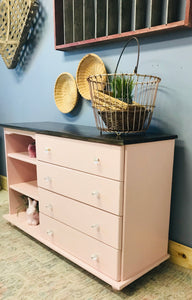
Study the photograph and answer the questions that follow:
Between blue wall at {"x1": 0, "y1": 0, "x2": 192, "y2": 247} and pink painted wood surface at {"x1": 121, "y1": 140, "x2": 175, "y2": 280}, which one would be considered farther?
blue wall at {"x1": 0, "y1": 0, "x2": 192, "y2": 247}

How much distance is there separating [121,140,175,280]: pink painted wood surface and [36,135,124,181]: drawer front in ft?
0.16

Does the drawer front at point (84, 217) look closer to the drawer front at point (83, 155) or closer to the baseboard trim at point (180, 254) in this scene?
the drawer front at point (83, 155)

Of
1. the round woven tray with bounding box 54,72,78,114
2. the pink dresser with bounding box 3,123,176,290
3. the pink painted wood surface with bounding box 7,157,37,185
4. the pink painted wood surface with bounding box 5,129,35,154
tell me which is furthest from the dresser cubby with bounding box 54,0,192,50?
the pink painted wood surface with bounding box 7,157,37,185

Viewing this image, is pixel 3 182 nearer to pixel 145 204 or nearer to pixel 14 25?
pixel 14 25

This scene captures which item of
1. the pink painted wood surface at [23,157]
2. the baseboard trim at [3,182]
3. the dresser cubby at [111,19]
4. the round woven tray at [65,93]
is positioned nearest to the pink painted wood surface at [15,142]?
the pink painted wood surface at [23,157]

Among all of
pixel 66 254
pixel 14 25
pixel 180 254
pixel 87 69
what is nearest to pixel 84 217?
pixel 66 254

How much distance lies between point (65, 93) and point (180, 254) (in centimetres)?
137

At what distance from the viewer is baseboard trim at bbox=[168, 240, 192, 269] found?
153cm

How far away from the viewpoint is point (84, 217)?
1.42 m

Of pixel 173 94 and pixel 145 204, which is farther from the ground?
pixel 173 94

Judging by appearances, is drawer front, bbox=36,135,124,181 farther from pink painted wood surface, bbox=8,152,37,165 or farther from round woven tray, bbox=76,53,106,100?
round woven tray, bbox=76,53,106,100

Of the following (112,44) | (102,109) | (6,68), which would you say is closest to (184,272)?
(102,109)

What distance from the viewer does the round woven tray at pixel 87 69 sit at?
70.4 inches

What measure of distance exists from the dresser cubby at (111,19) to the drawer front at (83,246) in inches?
44.5
